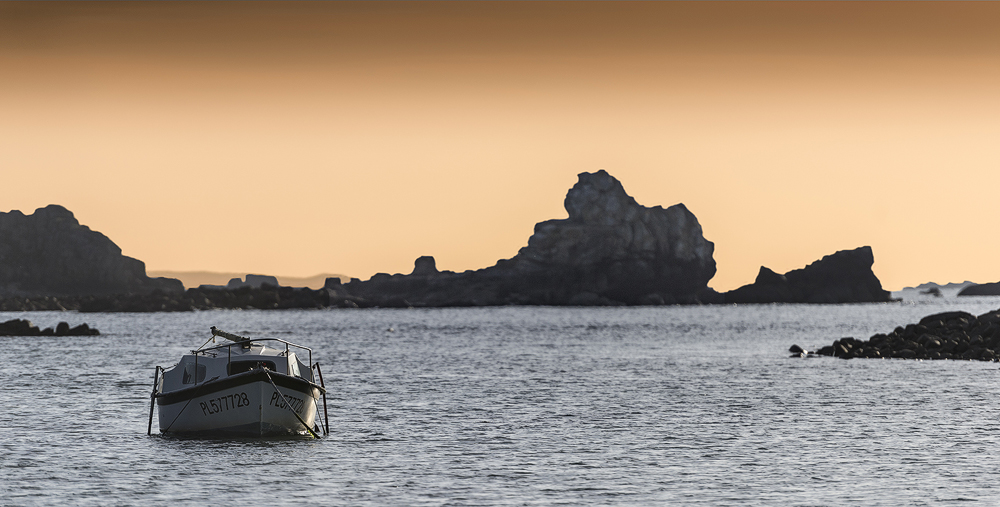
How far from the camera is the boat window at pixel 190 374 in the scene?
37.8 meters

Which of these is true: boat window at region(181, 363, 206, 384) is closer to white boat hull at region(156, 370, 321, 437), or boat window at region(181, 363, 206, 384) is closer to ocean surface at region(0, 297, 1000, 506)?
white boat hull at region(156, 370, 321, 437)

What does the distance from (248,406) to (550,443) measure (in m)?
10.3

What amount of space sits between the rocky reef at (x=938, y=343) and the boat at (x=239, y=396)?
2145 inches

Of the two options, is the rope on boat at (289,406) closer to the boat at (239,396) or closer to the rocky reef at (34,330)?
the boat at (239,396)

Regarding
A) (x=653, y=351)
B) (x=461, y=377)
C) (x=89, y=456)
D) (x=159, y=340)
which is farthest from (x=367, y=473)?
(x=159, y=340)

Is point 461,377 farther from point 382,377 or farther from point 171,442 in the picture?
point 171,442

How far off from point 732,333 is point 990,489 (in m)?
117

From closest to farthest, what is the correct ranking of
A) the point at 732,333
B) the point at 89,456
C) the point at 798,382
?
1. the point at 89,456
2. the point at 798,382
3. the point at 732,333

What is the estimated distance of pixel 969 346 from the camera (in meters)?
77.3

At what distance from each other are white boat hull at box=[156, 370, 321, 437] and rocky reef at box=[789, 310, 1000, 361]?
5458 cm

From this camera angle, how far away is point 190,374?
38031 mm

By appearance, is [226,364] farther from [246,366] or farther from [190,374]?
[190,374]

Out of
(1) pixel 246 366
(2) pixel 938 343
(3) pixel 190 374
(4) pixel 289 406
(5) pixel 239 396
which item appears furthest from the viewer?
(2) pixel 938 343

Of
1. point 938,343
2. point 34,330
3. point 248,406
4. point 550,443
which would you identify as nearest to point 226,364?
point 248,406
